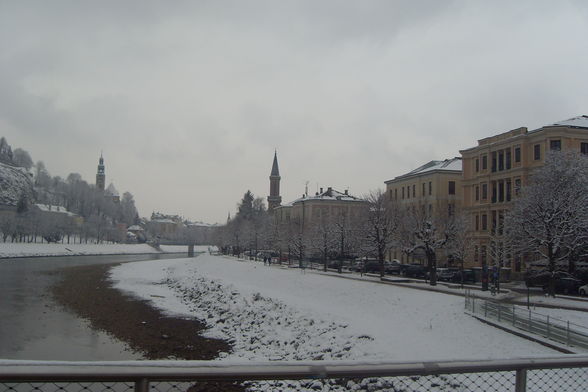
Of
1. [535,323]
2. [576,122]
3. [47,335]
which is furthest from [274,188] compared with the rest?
[535,323]

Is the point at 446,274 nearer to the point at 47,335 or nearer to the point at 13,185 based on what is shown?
the point at 47,335

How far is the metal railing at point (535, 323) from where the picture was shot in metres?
16.6

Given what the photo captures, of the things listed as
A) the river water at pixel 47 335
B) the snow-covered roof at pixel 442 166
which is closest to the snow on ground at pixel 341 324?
the river water at pixel 47 335

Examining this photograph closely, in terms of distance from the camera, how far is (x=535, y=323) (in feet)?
61.4

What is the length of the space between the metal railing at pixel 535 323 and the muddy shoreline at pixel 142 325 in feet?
36.9

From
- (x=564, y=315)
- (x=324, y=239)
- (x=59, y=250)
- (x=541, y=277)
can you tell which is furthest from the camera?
(x=59, y=250)

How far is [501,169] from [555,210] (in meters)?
21.8

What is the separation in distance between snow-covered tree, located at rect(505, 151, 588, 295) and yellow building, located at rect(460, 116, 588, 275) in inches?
311

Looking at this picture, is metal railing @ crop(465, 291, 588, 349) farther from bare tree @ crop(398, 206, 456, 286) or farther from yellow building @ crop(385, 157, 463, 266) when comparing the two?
yellow building @ crop(385, 157, 463, 266)

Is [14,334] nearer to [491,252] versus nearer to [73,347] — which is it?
[73,347]

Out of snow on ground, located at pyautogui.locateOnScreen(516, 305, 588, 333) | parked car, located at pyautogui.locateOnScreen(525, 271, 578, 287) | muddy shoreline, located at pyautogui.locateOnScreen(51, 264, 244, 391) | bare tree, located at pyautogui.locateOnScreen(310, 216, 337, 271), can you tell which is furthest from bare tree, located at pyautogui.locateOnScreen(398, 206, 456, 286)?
muddy shoreline, located at pyautogui.locateOnScreen(51, 264, 244, 391)

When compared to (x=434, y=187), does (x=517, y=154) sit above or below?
above

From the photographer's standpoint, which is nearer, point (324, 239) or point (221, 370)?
point (221, 370)

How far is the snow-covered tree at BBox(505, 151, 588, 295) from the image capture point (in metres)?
31.7
